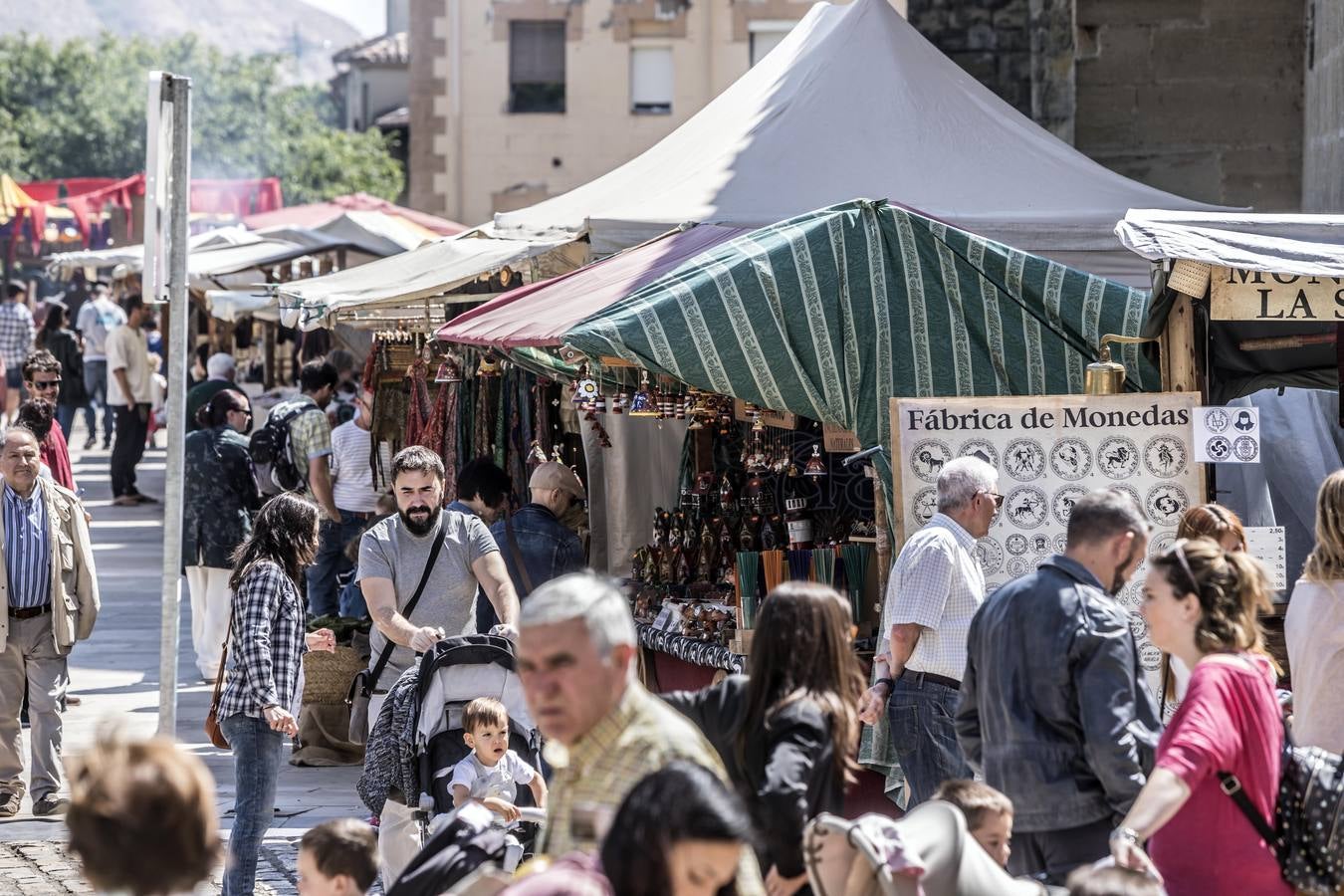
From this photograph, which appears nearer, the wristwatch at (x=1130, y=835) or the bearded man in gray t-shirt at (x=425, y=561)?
the wristwatch at (x=1130, y=835)

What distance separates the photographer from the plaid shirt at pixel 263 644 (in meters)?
6.76

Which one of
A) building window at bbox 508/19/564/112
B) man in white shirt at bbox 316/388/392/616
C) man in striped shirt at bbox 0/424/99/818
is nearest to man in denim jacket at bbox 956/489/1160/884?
man in striped shirt at bbox 0/424/99/818

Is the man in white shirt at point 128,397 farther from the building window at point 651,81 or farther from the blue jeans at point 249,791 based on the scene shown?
the building window at point 651,81

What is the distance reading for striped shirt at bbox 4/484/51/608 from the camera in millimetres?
8945

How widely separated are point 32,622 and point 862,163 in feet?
15.6

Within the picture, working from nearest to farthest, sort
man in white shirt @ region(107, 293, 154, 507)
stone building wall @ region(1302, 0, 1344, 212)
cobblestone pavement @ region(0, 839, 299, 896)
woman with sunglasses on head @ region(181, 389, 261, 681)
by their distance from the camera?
cobblestone pavement @ region(0, 839, 299, 896)
stone building wall @ region(1302, 0, 1344, 212)
woman with sunglasses on head @ region(181, 389, 261, 681)
man in white shirt @ region(107, 293, 154, 507)

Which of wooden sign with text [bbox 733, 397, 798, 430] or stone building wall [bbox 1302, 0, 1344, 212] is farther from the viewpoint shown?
stone building wall [bbox 1302, 0, 1344, 212]

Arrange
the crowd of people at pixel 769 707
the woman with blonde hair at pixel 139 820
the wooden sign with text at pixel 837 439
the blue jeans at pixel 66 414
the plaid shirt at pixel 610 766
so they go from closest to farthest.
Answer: the woman with blonde hair at pixel 139 820, the crowd of people at pixel 769 707, the plaid shirt at pixel 610 766, the wooden sign with text at pixel 837 439, the blue jeans at pixel 66 414

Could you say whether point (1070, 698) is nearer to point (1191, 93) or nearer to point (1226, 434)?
point (1226, 434)

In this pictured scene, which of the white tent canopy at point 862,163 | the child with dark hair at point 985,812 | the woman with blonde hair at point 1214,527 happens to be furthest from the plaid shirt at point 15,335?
the child with dark hair at point 985,812

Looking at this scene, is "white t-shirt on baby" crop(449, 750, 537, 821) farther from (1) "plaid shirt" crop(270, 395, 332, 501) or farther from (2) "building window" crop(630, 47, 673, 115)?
(2) "building window" crop(630, 47, 673, 115)

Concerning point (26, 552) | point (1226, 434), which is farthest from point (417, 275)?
point (1226, 434)

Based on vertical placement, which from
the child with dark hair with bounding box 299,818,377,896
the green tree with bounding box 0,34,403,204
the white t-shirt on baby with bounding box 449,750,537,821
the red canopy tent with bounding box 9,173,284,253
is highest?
the green tree with bounding box 0,34,403,204

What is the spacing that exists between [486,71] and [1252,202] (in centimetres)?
2390
